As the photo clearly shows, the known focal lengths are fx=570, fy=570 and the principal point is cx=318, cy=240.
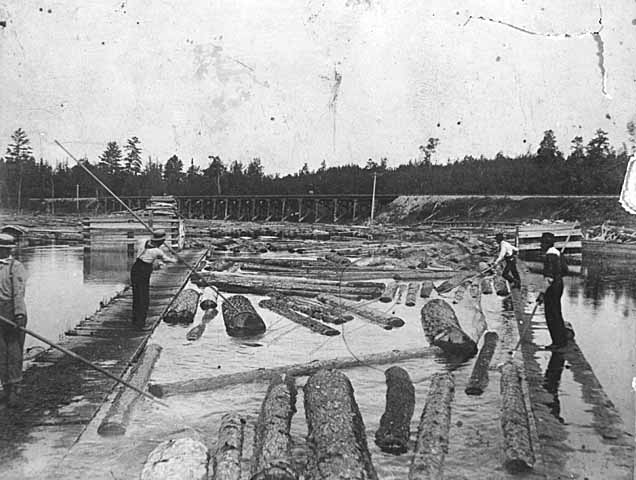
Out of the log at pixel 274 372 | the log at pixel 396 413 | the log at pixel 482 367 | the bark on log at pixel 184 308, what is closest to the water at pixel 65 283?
the bark on log at pixel 184 308

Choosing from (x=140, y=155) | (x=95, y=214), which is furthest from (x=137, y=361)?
(x=140, y=155)

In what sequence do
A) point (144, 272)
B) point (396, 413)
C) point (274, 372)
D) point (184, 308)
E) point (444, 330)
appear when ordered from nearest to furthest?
point (396, 413)
point (274, 372)
point (444, 330)
point (144, 272)
point (184, 308)

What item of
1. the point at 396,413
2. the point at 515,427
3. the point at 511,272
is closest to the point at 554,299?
the point at 511,272

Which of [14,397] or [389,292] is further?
[389,292]

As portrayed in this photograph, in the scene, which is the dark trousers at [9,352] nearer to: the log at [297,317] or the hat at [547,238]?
the log at [297,317]

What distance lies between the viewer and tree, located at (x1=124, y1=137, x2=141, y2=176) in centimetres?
488

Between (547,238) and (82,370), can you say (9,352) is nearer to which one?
(82,370)

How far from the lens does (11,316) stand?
14.4ft

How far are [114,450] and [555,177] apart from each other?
13.4ft

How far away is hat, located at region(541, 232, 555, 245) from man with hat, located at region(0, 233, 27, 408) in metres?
4.32

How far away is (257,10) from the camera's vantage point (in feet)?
15.9

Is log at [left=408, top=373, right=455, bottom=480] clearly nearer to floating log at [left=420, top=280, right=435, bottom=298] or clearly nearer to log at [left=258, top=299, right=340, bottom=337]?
floating log at [left=420, top=280, right=435, bottom=298]

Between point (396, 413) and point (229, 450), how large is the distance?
1233 mm

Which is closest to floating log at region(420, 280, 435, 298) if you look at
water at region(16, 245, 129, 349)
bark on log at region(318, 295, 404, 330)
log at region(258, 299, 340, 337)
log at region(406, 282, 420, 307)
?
log at region(406, 282, 420, 307)
